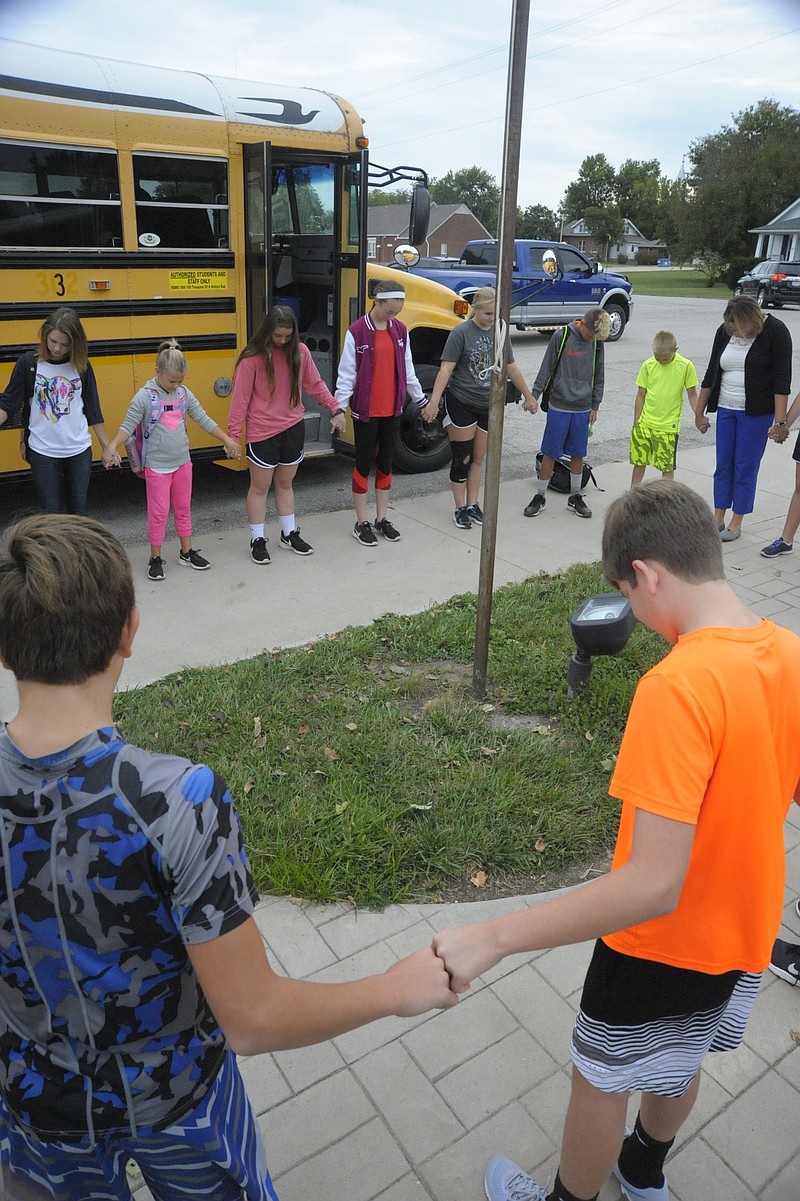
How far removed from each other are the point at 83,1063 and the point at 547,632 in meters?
4.32

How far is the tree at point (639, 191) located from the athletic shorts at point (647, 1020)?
107421 millimetres

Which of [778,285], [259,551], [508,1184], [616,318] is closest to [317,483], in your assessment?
[259,551]

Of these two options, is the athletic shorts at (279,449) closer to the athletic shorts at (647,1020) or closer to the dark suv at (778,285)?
the athletic shorts at (647,1020)

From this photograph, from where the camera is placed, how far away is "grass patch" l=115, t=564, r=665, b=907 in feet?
11.2

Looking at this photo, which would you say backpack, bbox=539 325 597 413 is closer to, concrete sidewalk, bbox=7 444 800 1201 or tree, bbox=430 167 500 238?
concrete sidewalk, bbox=7 444 800 1201

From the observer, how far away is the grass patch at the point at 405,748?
3.42 meters

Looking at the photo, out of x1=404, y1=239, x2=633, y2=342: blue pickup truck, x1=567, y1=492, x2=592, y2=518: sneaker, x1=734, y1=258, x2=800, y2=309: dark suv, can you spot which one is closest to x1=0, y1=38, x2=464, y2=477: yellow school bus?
x1=567, y1=492, x2=592, y2=518: sneaker

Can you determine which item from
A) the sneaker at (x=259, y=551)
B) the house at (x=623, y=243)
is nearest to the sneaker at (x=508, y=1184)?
the sneaker at (x=259, y=551)

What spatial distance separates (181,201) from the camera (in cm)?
654

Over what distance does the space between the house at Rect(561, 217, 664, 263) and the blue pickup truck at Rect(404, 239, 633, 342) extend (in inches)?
2952

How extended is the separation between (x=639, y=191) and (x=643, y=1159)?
112 m

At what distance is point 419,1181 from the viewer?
225 centimetres

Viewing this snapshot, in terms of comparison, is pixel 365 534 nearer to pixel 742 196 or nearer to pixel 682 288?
pixel 682 288

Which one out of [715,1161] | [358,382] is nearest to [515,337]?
[358,382]
